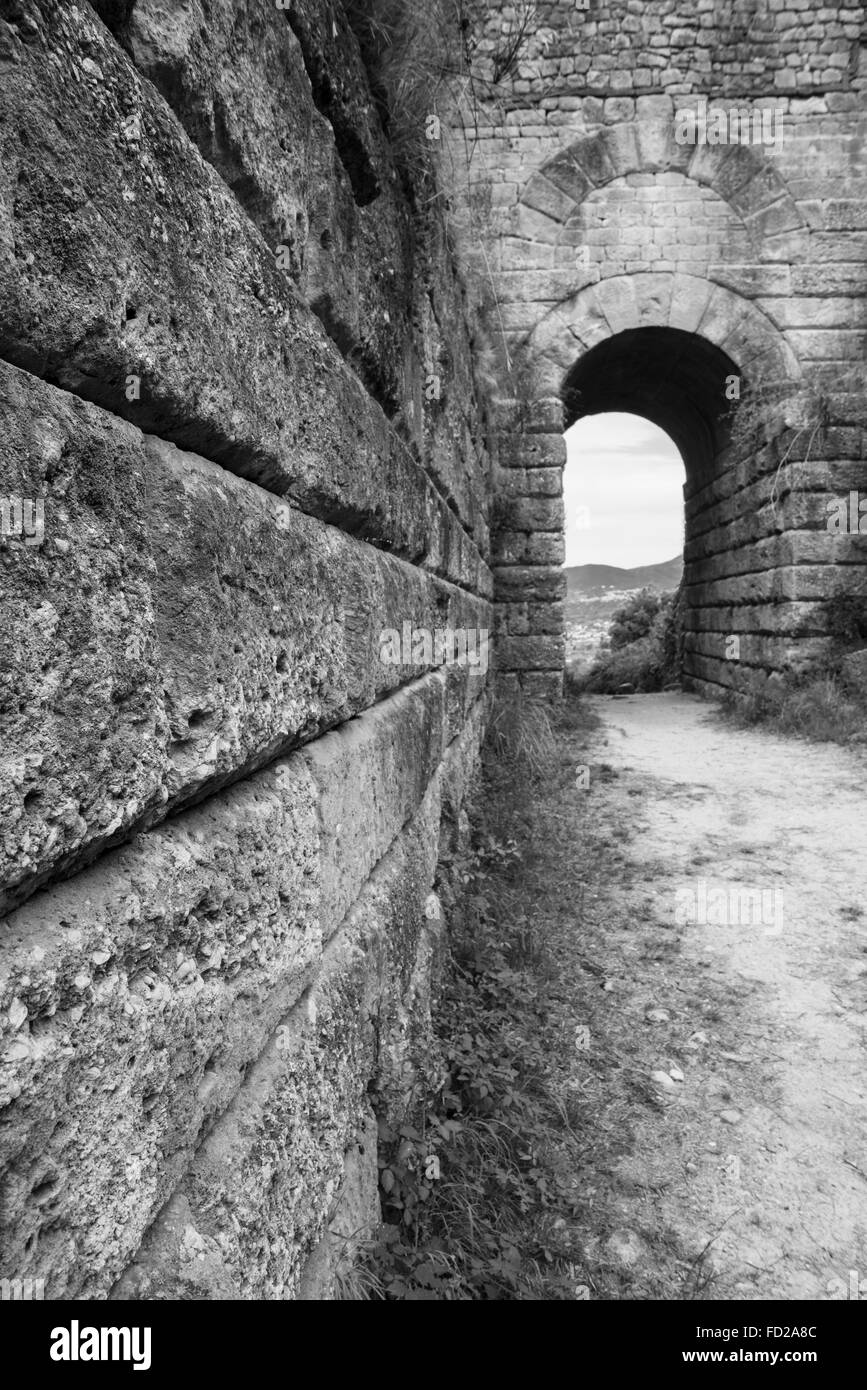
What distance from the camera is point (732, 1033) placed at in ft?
8.78

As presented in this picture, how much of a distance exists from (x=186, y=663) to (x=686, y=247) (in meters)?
8.97

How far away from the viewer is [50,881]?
2.21ft

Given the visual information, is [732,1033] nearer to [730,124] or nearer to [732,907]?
[732,907]

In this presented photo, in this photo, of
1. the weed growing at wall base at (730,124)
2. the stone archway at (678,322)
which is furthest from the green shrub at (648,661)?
the weed growing at wall base at (730,124)

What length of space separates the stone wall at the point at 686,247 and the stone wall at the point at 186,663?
22.1ft

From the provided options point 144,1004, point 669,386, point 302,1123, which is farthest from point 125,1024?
point 669,386

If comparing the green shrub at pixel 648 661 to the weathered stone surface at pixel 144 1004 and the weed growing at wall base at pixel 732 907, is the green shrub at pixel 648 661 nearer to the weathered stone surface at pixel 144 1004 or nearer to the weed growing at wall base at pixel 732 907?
the weed growing at wall base at pixel 732 907

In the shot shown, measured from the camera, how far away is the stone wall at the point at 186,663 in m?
0.64

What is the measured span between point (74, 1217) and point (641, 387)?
11409mm

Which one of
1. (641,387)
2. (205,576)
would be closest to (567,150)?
(641,387)

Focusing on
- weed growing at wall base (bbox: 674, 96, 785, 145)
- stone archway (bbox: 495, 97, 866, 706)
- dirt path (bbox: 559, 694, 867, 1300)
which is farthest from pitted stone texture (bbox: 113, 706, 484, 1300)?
weed growing at wall base (bbox: 674, 96, 785, 145)

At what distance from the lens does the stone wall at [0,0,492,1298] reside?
64 centimetres

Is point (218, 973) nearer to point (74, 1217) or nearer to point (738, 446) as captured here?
point (74, 1217)

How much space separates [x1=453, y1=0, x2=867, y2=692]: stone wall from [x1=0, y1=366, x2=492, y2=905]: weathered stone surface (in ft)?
23.5
